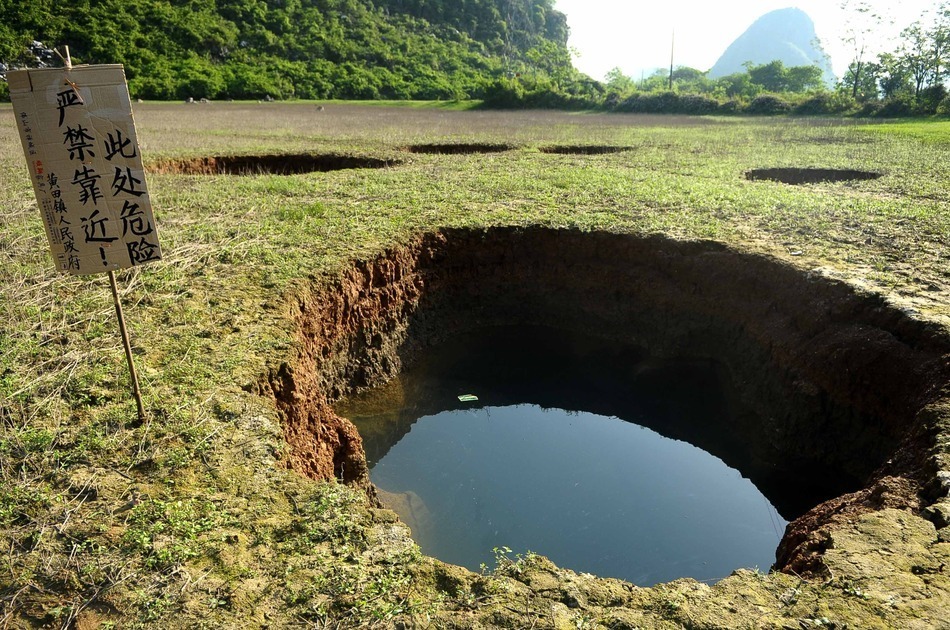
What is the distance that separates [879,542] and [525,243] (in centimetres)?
573

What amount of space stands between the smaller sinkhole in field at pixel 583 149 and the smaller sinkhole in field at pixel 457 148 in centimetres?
106

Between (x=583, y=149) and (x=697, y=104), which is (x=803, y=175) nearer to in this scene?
(x=583, y=149)

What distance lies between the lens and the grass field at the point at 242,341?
2.83 metres

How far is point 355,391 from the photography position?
705cm

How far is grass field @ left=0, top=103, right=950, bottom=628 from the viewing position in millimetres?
2834

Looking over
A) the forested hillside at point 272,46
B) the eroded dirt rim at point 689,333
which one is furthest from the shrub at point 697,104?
the eroded dirt rim at point 689,333

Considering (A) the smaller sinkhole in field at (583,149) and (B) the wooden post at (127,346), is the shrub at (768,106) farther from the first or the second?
(B) the wooden post at (127,346)

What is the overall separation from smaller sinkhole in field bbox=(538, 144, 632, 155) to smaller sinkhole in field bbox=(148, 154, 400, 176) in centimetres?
475

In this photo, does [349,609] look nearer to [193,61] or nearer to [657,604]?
[657,604]

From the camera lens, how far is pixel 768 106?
3025 cm

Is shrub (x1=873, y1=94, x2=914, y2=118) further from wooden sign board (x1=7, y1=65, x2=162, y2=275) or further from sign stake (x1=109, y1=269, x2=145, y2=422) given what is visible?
sign stake (x1=109, y1=269, x2=145, y2=422)

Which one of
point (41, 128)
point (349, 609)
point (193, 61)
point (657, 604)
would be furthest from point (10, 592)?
point (193, 61)

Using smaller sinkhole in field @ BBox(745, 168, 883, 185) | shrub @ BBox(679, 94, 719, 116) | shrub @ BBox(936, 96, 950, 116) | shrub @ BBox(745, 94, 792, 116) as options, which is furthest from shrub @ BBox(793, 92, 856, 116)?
smaller sinkhole in field @ BBox(745, 168, 883, 185)

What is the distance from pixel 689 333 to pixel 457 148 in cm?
1009
